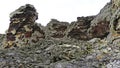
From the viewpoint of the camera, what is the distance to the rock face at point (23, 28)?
31609mm

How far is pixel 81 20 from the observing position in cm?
5584

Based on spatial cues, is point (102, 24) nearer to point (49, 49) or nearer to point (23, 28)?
point (23, 28)

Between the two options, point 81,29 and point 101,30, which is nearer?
point 101,30

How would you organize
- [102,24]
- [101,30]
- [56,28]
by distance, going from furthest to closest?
[56,28] < [101,30] < [102,24]

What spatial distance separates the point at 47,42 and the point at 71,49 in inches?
234

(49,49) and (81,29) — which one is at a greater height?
(81,29)

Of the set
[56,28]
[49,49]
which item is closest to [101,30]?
[56,28]

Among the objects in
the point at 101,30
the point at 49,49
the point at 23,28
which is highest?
the point at 23,28

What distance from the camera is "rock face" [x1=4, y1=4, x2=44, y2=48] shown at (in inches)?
1244

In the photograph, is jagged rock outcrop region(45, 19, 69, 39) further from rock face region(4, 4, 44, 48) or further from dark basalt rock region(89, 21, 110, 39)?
rock face region(4, 4, 44, 48)

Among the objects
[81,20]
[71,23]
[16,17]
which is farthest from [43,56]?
[71,23]

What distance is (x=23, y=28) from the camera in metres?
32.6

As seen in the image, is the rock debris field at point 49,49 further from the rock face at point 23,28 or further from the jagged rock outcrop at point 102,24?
the jagged rock outcrop at point 102,24

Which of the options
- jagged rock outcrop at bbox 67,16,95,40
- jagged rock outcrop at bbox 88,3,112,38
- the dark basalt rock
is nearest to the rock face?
jagged rock outcrop at bbox 88,3,112,38
